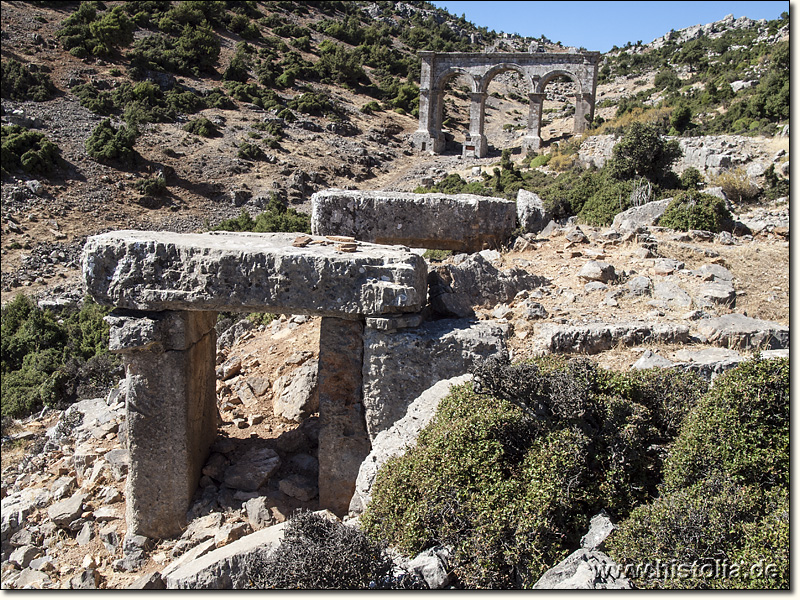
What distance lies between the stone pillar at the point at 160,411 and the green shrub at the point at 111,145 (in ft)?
73.2

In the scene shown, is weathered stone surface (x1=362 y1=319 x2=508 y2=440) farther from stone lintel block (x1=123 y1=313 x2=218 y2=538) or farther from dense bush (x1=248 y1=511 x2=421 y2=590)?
stone lintel block (x1=123 y1=313 x2=218 y2=538)

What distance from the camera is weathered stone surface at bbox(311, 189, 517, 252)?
8.82 meters

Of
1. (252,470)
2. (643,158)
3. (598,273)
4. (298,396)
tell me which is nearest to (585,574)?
(252,470)

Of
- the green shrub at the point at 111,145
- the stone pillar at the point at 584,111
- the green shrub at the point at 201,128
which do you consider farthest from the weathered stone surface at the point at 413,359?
the stone pillar at the point at 584,111

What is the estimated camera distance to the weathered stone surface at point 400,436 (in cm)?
554

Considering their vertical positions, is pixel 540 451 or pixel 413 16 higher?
pixel 413 16

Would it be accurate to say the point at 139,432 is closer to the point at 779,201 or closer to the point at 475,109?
the point at 779,201

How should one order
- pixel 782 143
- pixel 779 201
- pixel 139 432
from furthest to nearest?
1. pixel 782 143
2. pixel 779 201
3. pixel 139 432

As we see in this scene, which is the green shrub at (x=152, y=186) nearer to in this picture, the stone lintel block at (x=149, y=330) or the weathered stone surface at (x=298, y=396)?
the weathered stone surface at (x=298, y=396)

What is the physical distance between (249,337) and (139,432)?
164 inches

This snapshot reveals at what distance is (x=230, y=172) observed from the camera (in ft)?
90.1

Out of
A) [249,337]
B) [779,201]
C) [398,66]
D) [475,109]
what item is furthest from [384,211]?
[398,66]

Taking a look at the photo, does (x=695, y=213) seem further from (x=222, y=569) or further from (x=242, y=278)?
(x=222, y=569)

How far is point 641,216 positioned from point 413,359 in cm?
785
